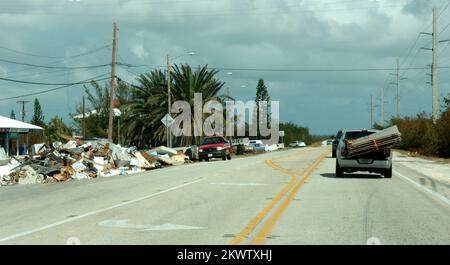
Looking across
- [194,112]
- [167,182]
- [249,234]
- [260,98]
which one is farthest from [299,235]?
[260,98]

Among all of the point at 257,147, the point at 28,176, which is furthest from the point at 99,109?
the point at 28,176

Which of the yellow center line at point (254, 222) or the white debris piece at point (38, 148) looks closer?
the yellow center line at point (254, 222)

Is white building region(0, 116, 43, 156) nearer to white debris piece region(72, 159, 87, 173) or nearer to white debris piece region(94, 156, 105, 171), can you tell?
white debris piece region(94, 156, 105, 171)

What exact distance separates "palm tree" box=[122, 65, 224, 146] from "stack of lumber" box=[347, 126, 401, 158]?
43980mm

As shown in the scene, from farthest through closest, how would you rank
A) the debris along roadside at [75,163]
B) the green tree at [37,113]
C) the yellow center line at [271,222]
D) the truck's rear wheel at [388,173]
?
the green tree at [37,113], the debris along roadside at [75,163], the truck's rear wheel at [388,173], the yellow center line at [271,222]

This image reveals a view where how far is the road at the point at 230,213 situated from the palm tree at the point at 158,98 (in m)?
44.8

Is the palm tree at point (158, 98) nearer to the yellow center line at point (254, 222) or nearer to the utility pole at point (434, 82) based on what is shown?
the utility pole at point (434, 82)

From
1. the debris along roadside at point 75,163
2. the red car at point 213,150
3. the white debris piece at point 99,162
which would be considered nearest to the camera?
the debris along roadside at point 75,163

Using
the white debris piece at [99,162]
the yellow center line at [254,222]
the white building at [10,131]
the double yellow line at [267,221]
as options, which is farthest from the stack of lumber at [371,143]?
the white building at [10,131]

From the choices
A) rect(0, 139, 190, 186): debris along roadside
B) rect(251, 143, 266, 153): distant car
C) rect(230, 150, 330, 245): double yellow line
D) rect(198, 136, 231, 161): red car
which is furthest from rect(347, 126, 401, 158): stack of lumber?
rect(251, 143, 266, 153): distant car

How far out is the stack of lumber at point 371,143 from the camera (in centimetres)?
2318

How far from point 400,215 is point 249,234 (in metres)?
4.10

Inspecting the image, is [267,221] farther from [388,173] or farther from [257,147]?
[257,147]

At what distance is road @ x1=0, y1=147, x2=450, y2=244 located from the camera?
34.0 ft
